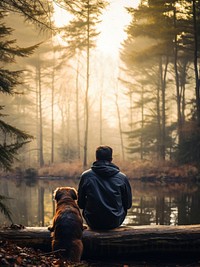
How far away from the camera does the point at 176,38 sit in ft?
84.2

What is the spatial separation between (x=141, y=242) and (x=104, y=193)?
110cm

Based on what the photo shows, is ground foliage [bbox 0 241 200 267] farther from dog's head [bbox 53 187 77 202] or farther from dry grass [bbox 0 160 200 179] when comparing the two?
dry grass [bbox 0 160 200 179]

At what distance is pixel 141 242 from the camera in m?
6.51

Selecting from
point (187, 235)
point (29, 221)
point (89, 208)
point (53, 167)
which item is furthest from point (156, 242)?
point (53, 167)

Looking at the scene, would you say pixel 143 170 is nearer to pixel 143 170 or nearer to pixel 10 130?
pixel 143 170

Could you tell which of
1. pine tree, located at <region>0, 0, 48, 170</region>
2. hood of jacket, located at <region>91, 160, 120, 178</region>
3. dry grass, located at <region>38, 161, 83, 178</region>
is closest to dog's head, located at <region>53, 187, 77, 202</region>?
hood of jacket, located at <region>91, 160, 120, 178</region>

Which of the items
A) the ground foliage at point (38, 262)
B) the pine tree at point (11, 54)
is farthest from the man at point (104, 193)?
the pine tree at point (11, 54)

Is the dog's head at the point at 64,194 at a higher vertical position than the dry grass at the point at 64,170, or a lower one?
higher

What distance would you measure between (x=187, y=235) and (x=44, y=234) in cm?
254

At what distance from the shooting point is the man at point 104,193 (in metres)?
6.85

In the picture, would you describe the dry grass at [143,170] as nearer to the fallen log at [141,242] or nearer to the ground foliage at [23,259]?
the fallen log at [141,242]

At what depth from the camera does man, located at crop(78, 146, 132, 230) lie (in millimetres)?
6848

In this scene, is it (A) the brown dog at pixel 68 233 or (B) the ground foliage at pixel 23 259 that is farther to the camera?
(A) the brown dog at pixel 68 233

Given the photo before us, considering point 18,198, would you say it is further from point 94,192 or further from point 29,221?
point 94,192
